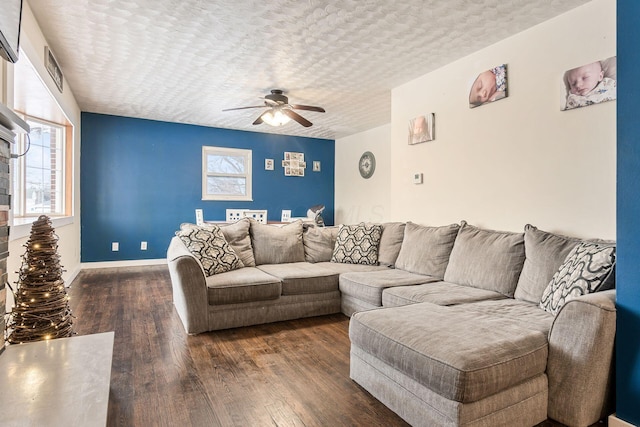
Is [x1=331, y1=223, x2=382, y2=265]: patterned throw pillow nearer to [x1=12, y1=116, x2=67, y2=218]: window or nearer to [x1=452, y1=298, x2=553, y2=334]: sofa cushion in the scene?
[x1=452, y1=298, x2=553, y2=334]: sofa cushion

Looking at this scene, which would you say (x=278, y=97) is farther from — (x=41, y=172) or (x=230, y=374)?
(x=230, y=374)

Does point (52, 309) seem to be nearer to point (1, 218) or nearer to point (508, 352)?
point (1, 218)

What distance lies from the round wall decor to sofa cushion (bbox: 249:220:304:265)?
3069mm

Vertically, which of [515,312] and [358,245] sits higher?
[358,245]

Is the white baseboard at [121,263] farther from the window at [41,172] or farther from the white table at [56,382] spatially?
the white table at [56,382]

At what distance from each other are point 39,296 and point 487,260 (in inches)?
110

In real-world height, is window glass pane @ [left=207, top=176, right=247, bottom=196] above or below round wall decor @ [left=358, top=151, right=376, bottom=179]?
below

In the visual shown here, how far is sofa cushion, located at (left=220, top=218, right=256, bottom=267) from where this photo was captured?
3562mm

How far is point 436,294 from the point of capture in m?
2.53

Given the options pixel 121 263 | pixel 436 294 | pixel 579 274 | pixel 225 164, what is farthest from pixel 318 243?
pixel 121 263

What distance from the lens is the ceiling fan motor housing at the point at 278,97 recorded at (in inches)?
165

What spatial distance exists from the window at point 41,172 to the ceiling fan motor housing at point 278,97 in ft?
7.79

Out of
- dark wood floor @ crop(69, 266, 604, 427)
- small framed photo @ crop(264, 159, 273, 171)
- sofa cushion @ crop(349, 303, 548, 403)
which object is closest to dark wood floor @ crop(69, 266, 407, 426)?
dark wood floor @ crop(69, 266, 604, 427)

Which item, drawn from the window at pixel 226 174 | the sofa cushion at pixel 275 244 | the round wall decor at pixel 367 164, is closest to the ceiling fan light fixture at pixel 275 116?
the sofa cushion at pixel 275 244
